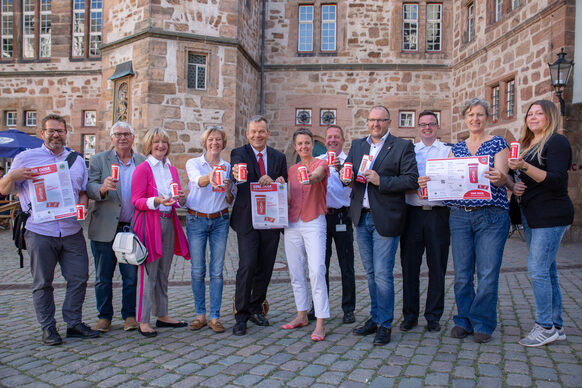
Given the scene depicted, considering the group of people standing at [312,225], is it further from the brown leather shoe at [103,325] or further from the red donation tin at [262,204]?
the red donation tin at [262,204]

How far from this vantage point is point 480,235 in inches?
160

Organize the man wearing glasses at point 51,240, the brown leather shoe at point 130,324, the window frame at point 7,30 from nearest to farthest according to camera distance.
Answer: the man wearing glasses at point 51,240, the brown leather shoe at point 130,324, the window frame at point 7,30

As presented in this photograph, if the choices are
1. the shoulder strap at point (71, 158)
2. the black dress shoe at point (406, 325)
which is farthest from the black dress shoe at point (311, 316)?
the shoulder strap at point (71, 158)

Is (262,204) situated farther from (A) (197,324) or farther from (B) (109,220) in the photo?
(B) (109,220)

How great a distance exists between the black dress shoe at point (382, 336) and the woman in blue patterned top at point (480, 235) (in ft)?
2.04

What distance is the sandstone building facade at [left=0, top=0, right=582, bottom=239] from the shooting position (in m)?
12.1

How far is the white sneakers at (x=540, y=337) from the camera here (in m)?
3.86

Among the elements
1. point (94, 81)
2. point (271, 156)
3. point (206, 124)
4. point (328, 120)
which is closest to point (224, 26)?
point (206, 124)

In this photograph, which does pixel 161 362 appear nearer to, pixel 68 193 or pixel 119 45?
pixel 68 193

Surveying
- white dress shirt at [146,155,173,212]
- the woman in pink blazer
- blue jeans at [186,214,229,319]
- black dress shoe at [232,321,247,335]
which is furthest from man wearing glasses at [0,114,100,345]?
black dress shoe at [232,321,247,335]

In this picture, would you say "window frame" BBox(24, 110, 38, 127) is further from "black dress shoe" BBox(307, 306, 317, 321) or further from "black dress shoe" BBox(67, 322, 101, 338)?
"black dress shoe" BBox(307, 306, 317, 321)

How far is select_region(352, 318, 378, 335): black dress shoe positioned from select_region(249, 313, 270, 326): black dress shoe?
0.91m

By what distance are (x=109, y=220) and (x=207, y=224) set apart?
0.95 m

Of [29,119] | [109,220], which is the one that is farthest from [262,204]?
[29,119]
